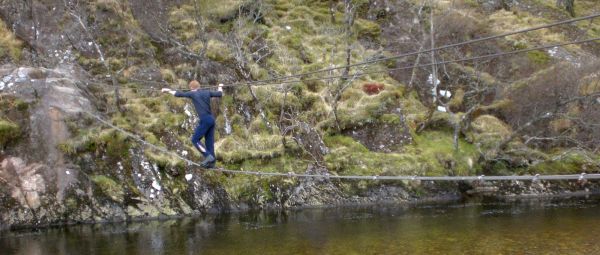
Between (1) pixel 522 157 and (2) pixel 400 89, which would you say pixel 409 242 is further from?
(2) pixel 400 89

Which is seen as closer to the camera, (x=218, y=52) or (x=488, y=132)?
(x=488, y=132)

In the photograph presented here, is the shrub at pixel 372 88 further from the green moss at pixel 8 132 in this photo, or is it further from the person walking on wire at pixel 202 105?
the green moss at pixel 8 132

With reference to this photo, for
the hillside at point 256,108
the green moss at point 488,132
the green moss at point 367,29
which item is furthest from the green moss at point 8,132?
the green moss at point 367,29

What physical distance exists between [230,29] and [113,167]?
12.2 m

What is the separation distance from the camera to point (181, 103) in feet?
71.7

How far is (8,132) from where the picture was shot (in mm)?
18016

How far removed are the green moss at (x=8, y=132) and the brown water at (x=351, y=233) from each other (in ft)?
11.8

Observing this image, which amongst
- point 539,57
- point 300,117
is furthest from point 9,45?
point 539,57

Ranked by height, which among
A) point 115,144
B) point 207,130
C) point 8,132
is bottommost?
point 115,144

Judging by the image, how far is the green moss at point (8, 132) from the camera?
17.9 meters

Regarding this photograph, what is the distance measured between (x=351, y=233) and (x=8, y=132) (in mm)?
12741

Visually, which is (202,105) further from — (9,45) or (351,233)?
(9,45)

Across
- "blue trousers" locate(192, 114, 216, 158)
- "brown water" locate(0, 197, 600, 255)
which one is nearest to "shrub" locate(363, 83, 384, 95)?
"brown water" locate(0, 197, 600, 255)

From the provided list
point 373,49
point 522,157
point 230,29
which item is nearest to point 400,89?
point 373,49
